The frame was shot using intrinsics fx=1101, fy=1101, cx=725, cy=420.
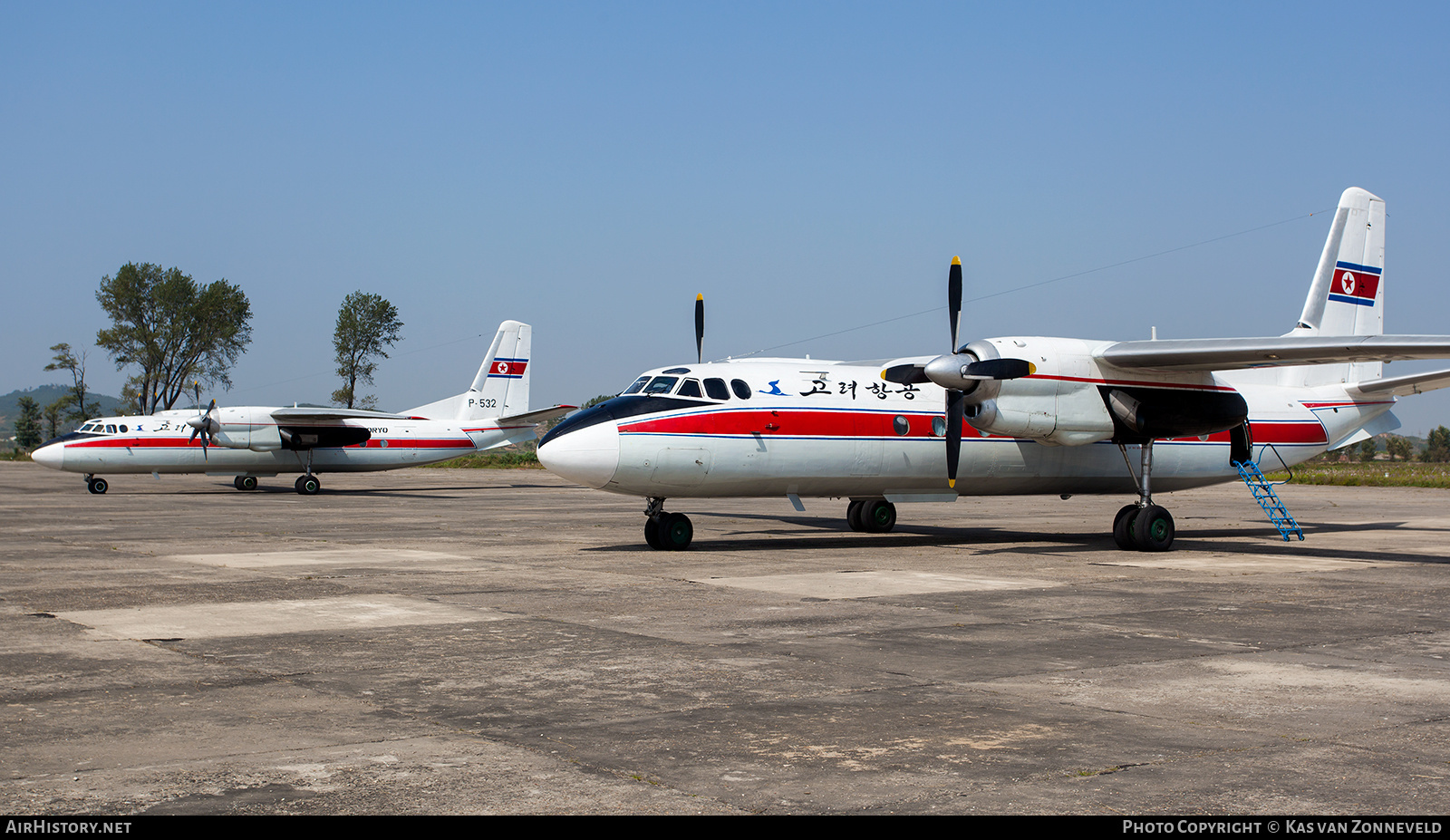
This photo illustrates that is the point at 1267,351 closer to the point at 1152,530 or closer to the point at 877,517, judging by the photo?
the point at 1152,530

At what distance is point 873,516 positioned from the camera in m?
22.4

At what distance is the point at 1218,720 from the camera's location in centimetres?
666

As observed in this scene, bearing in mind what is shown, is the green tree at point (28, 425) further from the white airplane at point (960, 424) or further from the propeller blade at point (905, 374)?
the propeller blade at point (905, 374)

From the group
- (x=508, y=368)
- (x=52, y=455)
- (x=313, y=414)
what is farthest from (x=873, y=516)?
(x=52, y=455)

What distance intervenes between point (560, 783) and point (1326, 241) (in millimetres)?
23461

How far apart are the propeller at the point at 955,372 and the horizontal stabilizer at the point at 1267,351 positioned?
1.90 m

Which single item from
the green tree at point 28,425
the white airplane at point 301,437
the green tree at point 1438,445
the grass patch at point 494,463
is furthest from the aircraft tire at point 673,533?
the green tree at point 1438,445

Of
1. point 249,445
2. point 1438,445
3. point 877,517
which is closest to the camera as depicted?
point 877,517

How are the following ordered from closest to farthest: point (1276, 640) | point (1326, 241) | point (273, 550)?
point (1276, 640)
point (273, 550)
point (1326, 241)

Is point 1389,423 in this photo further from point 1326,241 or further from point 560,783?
Result: point 560,783

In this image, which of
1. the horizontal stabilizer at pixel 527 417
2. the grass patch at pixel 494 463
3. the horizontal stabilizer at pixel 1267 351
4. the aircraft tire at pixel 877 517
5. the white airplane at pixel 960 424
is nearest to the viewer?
the horizontal stabilizer at pixel 1267 351

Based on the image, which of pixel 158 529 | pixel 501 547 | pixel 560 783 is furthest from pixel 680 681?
pixel 158 529

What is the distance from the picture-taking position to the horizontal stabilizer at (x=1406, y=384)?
20.6m

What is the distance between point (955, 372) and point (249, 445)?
31.4 metres
